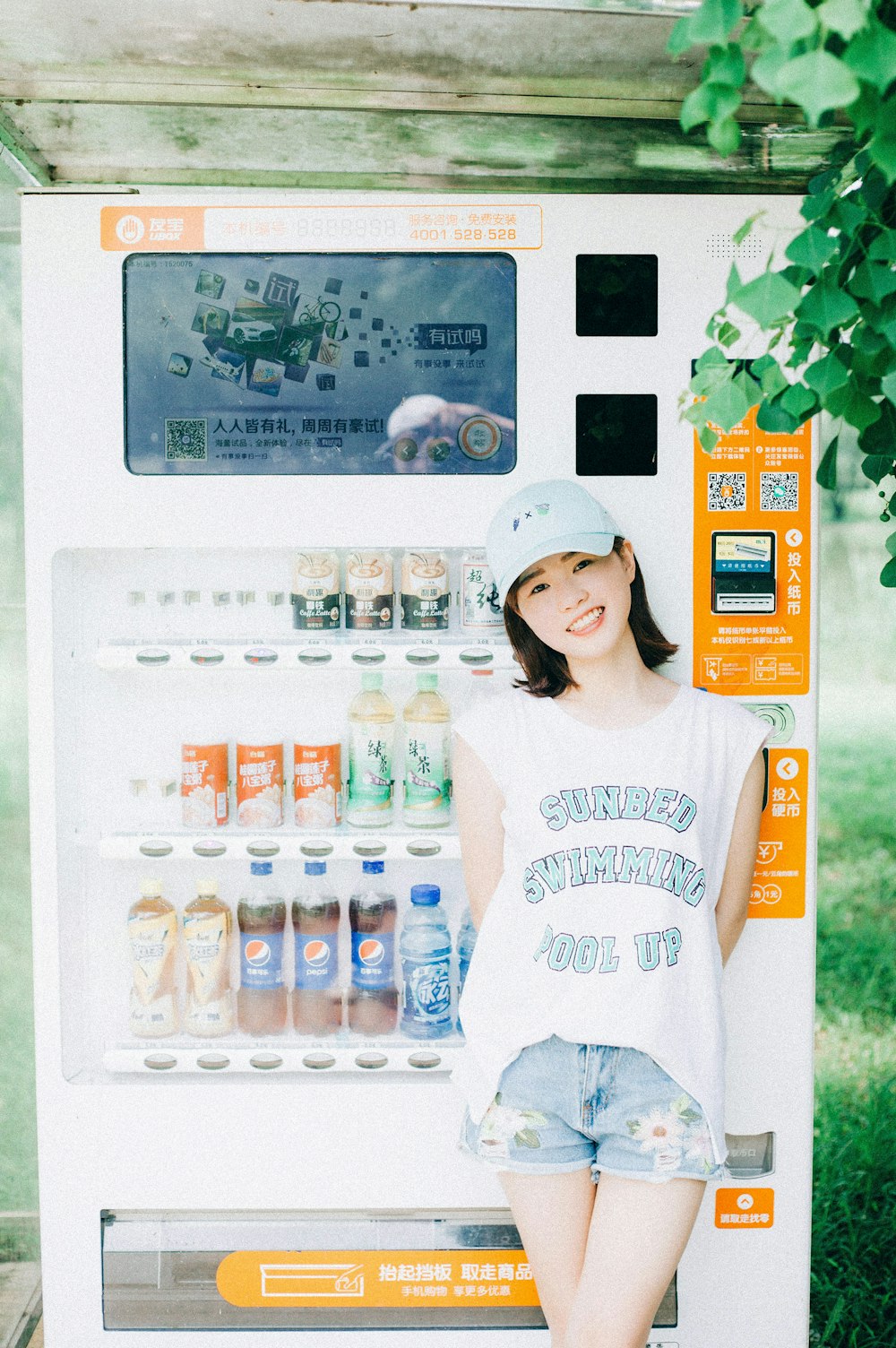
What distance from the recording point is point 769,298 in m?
1.17

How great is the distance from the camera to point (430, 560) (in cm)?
222

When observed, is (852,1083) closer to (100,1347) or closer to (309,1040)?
(309,1040)

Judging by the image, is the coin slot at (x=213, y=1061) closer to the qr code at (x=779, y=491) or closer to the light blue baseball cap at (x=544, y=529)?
the light blue baseball cap at (x=544, y=529)

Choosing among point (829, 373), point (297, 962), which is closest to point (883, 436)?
point (829, 373)

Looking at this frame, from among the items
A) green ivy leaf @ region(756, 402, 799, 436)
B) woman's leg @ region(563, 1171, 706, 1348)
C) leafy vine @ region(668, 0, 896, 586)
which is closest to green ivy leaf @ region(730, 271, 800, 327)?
leafy vine @ region(668, 0, 896, 586)

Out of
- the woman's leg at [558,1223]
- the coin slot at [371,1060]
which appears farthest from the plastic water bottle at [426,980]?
the woman's leg at [558,1223]

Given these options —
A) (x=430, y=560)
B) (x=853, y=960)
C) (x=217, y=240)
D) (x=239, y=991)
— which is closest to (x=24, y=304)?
(x=217, y=240)

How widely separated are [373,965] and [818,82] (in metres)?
1.83

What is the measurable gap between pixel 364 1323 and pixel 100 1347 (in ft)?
1.80

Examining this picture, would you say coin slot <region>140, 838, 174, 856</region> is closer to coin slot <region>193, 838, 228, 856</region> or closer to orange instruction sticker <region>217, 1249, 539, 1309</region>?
coin slot <region>193, 838, 228, 856</region>

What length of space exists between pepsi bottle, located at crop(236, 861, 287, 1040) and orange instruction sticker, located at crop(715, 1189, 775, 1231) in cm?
99

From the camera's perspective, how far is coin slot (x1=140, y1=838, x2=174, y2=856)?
2.07 m

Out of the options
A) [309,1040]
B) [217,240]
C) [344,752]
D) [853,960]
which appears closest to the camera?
[217,240]

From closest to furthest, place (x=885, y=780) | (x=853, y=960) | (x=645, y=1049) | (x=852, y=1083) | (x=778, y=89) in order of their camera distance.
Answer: (x=778, y=89), (x=645, y=1049), (x=852, y=1083), (x=853, y=960), (x=885, y=780)
